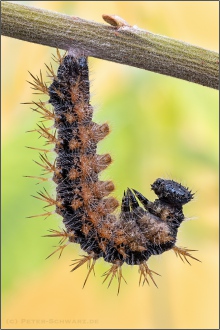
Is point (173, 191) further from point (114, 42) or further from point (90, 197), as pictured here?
point (114, 42)

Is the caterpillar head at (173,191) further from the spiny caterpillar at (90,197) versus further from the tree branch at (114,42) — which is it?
the tree branch at (114,42)

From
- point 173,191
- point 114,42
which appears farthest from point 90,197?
point 114,42

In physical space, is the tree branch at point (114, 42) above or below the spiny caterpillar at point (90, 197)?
above

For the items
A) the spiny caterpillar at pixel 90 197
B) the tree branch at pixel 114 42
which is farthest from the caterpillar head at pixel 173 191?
the tree branch at pixel 114 42

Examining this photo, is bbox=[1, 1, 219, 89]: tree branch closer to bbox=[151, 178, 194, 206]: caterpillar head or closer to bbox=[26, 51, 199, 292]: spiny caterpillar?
bbox=[26, 51, 199, 292]: spiny caterpillar

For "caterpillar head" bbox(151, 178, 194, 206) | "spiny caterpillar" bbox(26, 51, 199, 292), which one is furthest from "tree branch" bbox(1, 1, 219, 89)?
"caterpillar head" bbox(151, 178, 194, 206)

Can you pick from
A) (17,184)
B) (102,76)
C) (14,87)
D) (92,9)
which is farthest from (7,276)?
(92,9)

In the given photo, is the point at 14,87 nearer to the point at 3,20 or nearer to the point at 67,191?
the point at 67,191
